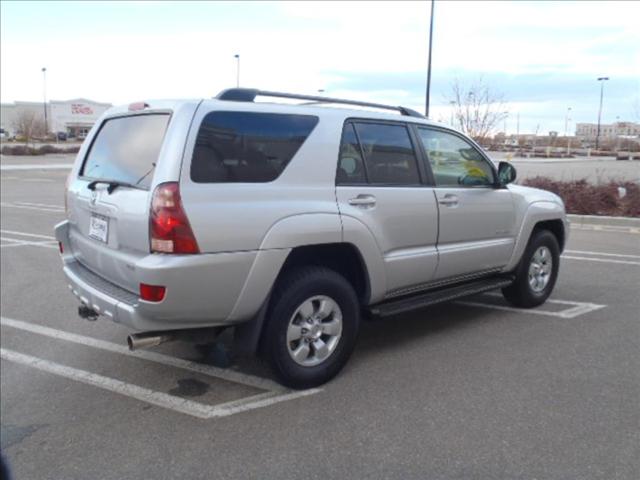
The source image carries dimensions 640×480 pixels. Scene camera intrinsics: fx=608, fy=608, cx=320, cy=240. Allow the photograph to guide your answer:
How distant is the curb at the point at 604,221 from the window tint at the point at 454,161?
7.75 meters

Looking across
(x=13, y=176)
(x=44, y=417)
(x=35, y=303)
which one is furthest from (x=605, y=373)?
(x=13, y=176)

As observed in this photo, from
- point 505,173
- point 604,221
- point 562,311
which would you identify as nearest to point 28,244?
point 505,173

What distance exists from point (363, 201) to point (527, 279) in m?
2.45

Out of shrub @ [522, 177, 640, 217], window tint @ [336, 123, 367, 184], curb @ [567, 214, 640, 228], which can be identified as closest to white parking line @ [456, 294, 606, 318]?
window tint @ [336, 123, 367, 184]

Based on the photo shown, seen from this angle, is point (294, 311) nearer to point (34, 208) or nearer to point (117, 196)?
point (117, 196)

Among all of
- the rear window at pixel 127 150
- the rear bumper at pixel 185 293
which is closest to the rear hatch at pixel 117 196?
the rear window at pixel 127 150

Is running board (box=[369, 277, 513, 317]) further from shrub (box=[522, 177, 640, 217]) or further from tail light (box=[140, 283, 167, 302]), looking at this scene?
shrub (box=[522, 177, 640, 217])

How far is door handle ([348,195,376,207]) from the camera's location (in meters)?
4.23

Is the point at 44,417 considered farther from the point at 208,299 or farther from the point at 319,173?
the point at 319,173

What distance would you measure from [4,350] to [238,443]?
110 inches

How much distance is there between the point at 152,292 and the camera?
3477 millimetres

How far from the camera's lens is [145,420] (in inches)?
147

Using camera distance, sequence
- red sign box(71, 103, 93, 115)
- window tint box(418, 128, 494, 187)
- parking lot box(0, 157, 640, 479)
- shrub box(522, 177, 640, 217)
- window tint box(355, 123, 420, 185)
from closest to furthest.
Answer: parking lot box(0, 157, 640, 479) < window tint box(355, 123, 420, 185) < window tint box(418, 128, 494, 187) < shrub box(522, 177, 640, 217) < red sign box(71, 103, 93, 115)

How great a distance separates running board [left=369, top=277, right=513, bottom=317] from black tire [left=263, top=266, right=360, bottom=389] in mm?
298
